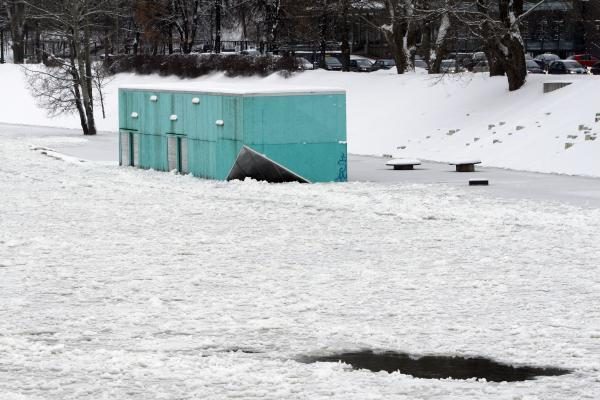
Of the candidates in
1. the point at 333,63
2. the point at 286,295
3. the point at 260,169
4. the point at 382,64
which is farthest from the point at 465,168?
the point at 382,64

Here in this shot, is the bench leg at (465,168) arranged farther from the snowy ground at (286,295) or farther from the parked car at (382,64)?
the parked car at (382,64)

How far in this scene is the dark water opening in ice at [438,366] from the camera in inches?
347

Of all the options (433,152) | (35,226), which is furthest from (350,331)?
(433,152)

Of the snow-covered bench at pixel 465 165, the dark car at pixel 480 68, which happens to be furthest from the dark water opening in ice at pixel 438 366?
the dark car at pixel 480 68

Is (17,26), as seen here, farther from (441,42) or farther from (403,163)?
(403,163)

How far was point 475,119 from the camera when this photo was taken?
1428 inches

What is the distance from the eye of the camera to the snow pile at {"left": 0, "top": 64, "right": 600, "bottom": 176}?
2998 cm

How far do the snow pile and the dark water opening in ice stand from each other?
16.5 m

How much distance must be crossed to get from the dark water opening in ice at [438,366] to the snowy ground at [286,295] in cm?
16

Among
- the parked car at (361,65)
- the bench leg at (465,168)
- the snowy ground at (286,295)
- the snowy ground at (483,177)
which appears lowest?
the snowy ground at (286,295)

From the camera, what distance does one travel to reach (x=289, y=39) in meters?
74.9

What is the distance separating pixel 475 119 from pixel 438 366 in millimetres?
27680

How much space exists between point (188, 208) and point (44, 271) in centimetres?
704

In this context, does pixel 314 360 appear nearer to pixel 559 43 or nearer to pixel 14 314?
pixel 14 314
